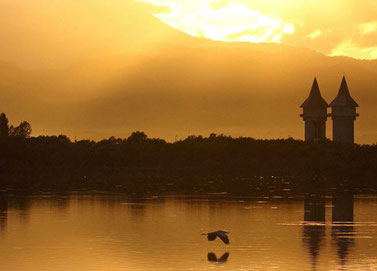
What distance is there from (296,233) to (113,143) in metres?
96.9

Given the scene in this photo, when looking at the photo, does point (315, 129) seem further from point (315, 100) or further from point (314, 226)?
point (314, 226)

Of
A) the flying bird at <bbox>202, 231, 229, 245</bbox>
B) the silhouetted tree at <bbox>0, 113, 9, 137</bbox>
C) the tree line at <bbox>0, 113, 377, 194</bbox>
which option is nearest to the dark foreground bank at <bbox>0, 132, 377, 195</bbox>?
the tree line at <bbox>0, 113, 377, 194</bbox>

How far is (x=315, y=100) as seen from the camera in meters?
152

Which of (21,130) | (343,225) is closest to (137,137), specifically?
(21,130)

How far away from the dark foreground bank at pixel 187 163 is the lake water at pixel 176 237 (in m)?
Result: 25.2

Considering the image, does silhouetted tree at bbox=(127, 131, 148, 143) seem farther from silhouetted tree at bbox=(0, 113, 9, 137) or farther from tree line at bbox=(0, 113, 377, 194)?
silhouetted tree at bbox=(0, 113, 9, 137)

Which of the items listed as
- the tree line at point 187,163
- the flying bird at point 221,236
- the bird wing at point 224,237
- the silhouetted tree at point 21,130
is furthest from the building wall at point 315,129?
the bird wing at point 224,237

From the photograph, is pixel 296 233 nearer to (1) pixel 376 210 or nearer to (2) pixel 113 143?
(1) pixel 376 210

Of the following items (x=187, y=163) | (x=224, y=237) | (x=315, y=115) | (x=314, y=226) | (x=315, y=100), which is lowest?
(x=224, y=237)

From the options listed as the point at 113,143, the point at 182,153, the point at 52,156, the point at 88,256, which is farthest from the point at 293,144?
the point at 88,256

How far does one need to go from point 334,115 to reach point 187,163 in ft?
135

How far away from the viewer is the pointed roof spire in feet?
491

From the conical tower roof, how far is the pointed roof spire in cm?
200

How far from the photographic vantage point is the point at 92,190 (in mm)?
68688
